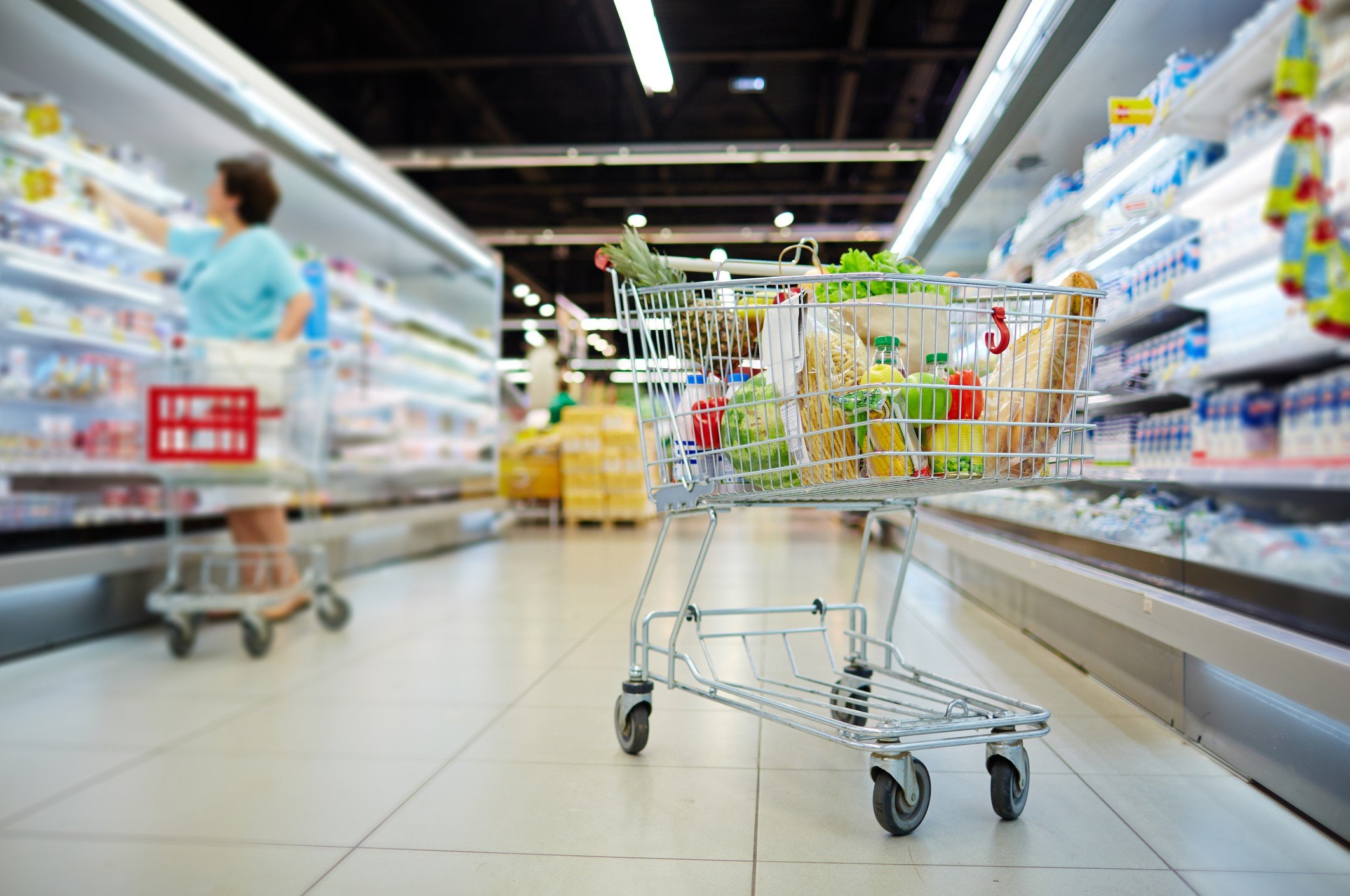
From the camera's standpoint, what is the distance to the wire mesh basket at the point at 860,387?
158 cm

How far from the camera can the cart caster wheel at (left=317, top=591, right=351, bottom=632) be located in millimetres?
3561

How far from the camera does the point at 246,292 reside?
3.84m

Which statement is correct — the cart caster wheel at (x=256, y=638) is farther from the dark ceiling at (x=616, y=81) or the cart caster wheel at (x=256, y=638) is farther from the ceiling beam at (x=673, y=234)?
the ceiling beam at (x=673, y=234)

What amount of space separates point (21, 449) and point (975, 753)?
3.65m

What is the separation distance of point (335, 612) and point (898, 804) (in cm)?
270

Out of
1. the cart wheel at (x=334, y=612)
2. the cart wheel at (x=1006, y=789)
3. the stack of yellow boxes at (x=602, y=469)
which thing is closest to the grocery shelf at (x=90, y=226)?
the cart wheel at (x=334, y=612)

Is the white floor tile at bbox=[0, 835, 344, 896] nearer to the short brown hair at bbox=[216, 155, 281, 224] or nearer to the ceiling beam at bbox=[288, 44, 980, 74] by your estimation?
the short brown hair at bbox=[216, 155, 281, 224]

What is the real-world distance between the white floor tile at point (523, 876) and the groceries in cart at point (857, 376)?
68 centimetres

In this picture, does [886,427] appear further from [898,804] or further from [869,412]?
[898,804]

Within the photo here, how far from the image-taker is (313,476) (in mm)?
3646

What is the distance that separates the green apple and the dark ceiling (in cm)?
667

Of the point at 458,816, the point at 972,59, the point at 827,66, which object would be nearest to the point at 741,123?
the point at 827,66

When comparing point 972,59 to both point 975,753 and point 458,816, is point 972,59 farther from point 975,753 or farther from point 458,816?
point 458,816

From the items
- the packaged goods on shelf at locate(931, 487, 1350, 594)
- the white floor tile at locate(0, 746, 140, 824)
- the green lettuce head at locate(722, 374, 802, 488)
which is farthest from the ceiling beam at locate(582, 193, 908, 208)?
the white floor tile at locate(0, 746, 140, 824)
